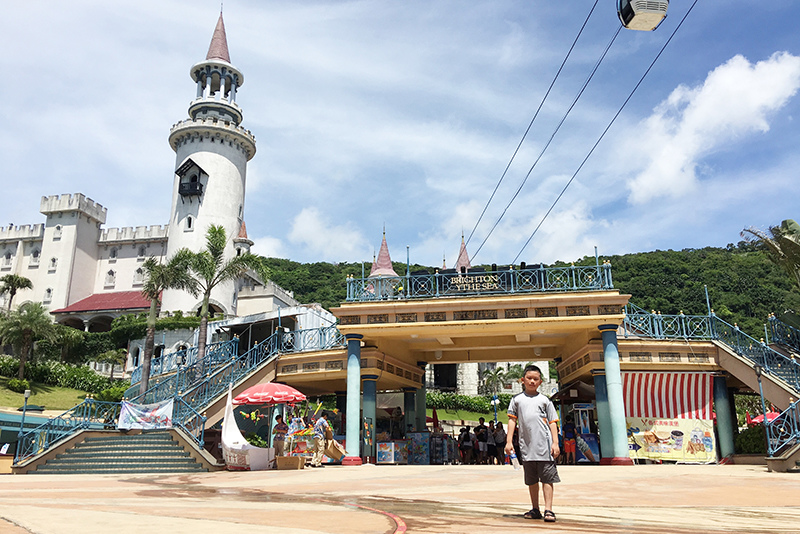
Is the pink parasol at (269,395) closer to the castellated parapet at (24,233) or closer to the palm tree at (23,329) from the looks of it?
the palm tree at (23,329)

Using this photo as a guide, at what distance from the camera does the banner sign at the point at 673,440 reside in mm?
18031

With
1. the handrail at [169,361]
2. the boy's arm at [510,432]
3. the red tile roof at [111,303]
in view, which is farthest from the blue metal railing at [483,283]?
the red tile roof at [111,303]

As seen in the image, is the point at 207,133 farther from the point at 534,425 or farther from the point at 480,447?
the point at 534,425

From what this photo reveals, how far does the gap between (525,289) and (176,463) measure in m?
10.9

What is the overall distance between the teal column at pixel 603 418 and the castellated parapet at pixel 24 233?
64563 millimetres

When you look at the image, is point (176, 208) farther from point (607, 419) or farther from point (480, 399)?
point (607, 419)

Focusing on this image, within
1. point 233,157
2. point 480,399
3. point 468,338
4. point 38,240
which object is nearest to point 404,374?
point 468,338

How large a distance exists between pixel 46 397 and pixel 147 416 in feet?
90.6

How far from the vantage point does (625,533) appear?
14.2 ft

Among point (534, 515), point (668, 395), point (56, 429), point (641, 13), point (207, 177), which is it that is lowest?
Result: point (534, 515)

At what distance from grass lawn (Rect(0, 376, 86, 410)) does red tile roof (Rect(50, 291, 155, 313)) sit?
510 inches

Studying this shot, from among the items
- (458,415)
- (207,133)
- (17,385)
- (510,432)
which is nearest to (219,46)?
(207,133)

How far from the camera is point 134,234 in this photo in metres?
63.8

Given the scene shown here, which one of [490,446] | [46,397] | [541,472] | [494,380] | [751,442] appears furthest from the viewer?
[494,380]
